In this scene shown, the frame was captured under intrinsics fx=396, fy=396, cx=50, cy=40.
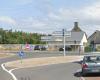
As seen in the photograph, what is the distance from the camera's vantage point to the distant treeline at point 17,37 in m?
126

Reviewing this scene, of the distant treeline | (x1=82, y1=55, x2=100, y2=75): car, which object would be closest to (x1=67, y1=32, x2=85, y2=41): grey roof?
the distant treeline

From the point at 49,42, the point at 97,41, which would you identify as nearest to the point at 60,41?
the point at 49,42

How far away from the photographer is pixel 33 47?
117188 mm

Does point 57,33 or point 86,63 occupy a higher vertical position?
point 57,33

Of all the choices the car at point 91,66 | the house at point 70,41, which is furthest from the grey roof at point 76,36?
the car at point 91,66

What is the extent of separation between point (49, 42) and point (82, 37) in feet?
36.0

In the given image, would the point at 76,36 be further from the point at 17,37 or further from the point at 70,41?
the point at 17,37

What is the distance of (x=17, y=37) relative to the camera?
12962 cm

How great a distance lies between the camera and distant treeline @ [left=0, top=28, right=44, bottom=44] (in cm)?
12625

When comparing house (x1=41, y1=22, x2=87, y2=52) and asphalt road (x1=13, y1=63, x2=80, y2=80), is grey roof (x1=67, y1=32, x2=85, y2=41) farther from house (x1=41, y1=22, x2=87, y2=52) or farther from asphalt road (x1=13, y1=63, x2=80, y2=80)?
asphalt road (x1=13, y1=63, x2=80, y2=80)

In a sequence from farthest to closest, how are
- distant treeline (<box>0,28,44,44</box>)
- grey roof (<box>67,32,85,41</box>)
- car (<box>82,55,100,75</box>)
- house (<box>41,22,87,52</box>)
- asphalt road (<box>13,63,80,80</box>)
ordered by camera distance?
grey roof (<box>67,32,85,41</box>) < distant treeline (<box>0,28,44,44</box>) < house (<box>41,22,87,52</box>) < car (<box>82,55,100,75</box>) < asphalt road (<box>13,63,80,80</box>)

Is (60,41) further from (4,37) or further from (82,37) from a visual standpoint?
(4,37)

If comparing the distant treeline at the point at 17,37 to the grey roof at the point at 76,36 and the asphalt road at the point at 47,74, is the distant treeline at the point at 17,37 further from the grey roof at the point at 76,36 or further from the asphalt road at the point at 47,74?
the asphalt road at the point at 47,74

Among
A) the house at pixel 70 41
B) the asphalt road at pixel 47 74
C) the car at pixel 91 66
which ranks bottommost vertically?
the asphalt road at pixel 47 74
